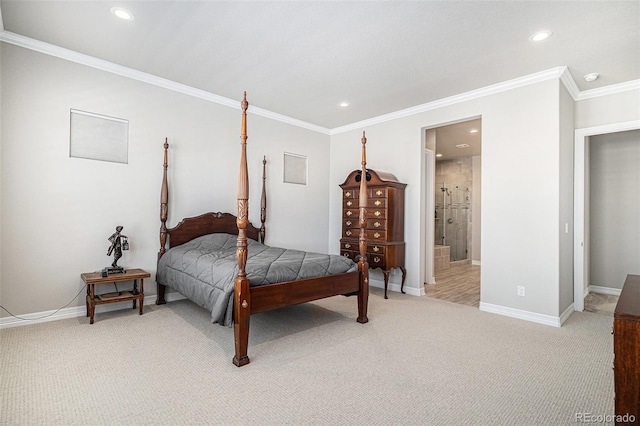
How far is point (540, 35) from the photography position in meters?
2.86

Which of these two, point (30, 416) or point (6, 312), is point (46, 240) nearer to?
point (6, 312)

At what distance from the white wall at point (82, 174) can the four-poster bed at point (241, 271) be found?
0.22 m

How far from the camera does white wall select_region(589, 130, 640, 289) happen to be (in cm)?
476

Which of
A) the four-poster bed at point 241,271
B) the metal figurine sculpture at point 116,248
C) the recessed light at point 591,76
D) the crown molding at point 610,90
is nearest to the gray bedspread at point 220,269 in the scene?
the four-poster bed at point 241,271

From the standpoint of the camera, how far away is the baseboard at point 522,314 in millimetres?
3490

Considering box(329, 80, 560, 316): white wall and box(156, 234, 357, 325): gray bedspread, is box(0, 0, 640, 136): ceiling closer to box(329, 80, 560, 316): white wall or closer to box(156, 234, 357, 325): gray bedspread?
box(329, 80, 560, 316): white wall

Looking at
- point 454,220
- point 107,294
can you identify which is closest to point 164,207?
point 107,294

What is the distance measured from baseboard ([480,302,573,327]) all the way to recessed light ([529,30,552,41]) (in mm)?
2808

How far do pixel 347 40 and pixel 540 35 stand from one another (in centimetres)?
170

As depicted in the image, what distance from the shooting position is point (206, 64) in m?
3.59

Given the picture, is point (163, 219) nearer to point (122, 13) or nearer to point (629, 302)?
point (122, 13)

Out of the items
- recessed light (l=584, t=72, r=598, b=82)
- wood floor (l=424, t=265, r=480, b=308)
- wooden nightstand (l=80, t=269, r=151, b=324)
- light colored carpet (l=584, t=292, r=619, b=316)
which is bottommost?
wood floor (l=424, t=265, r=480, b=308)

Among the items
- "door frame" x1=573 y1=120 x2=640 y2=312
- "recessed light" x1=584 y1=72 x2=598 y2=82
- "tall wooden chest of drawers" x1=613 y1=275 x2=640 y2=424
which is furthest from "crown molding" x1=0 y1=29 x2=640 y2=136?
"tall wooden chest of drawers" x1=613 y1=275 x2=640 y2=424

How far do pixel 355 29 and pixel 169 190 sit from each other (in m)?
2.92
